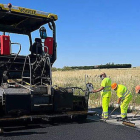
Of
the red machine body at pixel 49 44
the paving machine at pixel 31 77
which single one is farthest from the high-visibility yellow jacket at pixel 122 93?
the red machine body at pixel 49 44

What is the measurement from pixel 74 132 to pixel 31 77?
6.76ft

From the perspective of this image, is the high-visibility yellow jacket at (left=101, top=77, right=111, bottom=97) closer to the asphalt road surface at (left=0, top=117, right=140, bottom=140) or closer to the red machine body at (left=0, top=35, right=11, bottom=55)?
the asphalt road surface at (left=0, top=117, right=140, bottom=140)

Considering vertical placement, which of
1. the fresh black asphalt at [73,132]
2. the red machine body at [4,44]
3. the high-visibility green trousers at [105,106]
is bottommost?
the fresh black asphalt at [73,132]

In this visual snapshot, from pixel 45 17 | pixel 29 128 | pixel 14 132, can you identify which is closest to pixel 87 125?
pixel 29 128

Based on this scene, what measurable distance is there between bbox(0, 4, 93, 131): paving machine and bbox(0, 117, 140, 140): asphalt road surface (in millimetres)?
309

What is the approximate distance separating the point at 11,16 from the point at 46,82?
77.8 inches

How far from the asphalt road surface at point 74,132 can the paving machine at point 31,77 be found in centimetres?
31

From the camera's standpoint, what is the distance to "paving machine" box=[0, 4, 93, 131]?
243 inches

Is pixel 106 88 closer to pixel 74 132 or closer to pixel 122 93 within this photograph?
pixel 122 93

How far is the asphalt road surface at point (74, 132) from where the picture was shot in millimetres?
5633

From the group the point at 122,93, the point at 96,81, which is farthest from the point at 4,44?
the point at 96,81

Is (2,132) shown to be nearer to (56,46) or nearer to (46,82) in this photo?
(46,82)

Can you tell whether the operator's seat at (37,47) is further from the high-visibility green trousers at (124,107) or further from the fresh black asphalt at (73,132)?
the high-visibility green trousers at (124,107)

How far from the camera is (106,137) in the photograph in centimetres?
568
